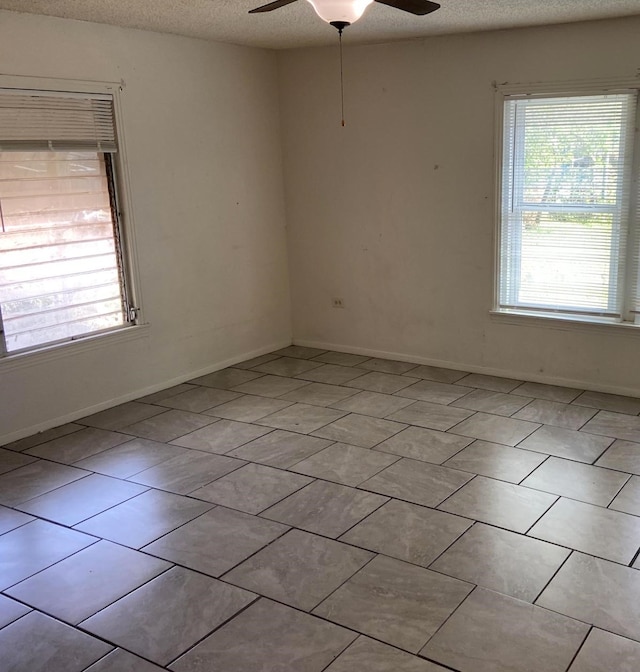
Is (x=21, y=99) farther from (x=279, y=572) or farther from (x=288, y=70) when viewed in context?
(x=279, y=572)

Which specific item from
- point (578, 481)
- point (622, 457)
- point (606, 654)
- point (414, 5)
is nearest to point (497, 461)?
point (578, 481)

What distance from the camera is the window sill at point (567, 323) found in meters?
4.59

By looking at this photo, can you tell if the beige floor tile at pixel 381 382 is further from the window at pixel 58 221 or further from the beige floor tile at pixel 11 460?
the beige floor tile at pixel 11 460

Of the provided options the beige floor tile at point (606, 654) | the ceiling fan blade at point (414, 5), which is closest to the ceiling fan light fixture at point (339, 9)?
the ceiling fan blade at point (414, 5)

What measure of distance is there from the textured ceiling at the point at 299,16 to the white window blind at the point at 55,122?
1.50ft

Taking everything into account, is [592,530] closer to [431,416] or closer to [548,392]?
[431,416]

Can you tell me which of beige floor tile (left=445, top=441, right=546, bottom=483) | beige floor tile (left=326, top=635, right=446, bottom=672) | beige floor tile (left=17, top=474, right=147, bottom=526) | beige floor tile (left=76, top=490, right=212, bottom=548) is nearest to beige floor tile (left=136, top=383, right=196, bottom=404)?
beige floor tile (left=17, top=474, right=147, bottom=526)

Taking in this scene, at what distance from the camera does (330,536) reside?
3.00m

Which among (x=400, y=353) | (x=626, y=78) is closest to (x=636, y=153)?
(x=626, y=78)

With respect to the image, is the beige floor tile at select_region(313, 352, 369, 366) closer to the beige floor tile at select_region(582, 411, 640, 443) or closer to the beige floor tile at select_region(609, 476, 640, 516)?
the beige floor tile at select_region(582, 411, 640, 443)

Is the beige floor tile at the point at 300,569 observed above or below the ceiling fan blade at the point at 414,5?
below

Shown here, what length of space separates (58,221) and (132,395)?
1.27 metres

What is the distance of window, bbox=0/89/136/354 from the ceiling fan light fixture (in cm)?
210

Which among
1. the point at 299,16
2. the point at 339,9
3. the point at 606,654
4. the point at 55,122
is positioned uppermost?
the point at 299,16
